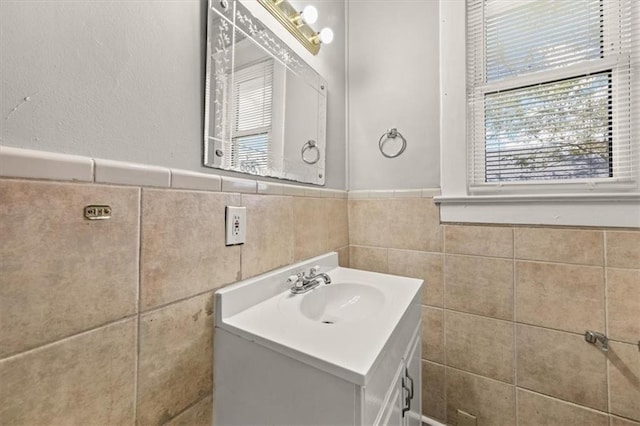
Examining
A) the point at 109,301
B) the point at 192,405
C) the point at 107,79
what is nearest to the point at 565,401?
the point at 192,405

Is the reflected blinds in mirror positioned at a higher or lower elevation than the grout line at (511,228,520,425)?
higher

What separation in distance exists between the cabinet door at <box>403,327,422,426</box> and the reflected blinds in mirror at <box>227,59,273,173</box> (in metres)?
0.84

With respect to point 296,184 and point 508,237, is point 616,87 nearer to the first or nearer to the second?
point 508,237

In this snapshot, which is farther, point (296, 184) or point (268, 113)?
point (296, 184)

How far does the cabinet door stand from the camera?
33.0 inches

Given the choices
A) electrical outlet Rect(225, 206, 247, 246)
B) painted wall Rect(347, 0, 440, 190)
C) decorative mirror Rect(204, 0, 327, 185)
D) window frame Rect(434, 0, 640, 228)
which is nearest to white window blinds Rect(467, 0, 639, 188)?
window frame Rect(434, 0, 640, 228)

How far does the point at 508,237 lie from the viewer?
1120 mm

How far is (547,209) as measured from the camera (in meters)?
1.05

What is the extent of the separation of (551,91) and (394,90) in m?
0.67

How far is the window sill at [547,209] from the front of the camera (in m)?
0.93

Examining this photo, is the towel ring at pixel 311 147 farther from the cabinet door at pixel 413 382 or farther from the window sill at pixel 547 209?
the cabinet door at pixel 413 382

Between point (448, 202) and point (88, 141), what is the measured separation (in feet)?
4.22

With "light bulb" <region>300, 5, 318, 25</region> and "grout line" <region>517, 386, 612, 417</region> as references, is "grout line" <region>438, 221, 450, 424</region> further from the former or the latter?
"light bulb" <region>300, 5, 318, 25</region>

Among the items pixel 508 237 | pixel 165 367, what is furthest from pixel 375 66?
pixel 165 367
